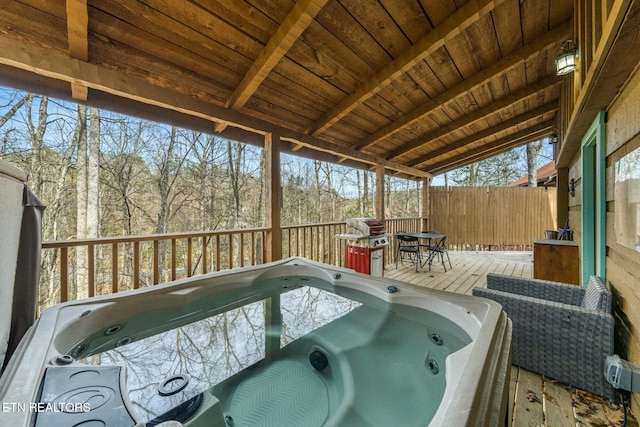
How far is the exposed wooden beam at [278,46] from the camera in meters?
1.95

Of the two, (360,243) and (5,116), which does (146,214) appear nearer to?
(5,116)

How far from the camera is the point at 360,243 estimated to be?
4043mm

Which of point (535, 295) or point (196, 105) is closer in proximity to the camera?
point (535, 295)

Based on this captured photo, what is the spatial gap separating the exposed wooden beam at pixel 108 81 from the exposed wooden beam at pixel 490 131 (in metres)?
4.08

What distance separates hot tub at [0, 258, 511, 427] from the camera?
99cm

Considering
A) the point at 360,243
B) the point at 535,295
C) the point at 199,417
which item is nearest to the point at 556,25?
the point at 535,295

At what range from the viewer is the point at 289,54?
8.54ft

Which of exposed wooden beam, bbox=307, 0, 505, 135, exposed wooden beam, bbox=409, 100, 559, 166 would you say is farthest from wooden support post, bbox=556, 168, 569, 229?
exposed wooden beam, bbox=307, 0, 505, 135

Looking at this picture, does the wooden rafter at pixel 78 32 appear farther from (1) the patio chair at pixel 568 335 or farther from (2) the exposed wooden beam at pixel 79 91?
(1) the patio chair at pixel 568 335

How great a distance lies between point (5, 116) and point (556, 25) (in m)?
8.24

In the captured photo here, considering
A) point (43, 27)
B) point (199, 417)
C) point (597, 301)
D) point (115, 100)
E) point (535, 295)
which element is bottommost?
point (199, 417)

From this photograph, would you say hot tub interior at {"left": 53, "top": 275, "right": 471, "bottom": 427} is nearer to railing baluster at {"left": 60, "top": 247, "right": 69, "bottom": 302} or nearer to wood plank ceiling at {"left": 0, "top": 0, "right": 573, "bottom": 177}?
railing baluster at {"left": 60, "top": 247, "right": 69, "bottom": 302}

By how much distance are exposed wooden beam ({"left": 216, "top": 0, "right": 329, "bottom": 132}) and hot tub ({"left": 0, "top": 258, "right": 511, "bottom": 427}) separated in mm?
1875

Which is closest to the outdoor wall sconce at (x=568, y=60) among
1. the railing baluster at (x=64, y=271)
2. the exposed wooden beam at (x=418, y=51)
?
the exposed wooden beam at (x=418, y=51)
